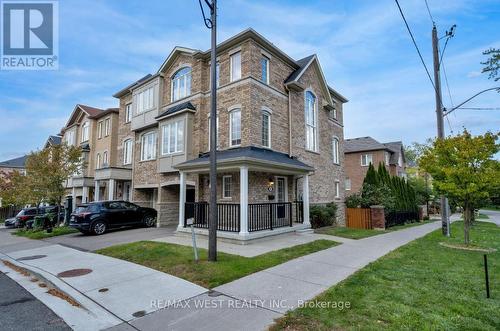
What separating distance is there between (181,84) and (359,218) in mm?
14194

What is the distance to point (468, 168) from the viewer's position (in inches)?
392

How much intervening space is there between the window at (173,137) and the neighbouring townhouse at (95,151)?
5513 millimetres

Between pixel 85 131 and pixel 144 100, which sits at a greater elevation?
pixel 144 100

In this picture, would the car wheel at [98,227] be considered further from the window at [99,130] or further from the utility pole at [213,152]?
the window at [99,130]

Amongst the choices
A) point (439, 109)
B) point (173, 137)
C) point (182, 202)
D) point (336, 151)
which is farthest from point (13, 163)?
point (439, 109)

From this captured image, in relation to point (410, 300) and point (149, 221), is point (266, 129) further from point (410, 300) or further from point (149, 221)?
point (410, 300)

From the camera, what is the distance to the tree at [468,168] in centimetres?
971

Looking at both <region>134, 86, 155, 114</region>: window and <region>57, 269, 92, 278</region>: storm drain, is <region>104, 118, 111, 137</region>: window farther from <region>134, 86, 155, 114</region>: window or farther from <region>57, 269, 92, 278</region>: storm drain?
<region>57, 269, 92, 278</region>: storm drain

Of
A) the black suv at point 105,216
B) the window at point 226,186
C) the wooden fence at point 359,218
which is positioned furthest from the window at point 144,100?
the wooden fence at point 359,218

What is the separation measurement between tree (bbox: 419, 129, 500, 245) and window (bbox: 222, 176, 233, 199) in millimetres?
8808

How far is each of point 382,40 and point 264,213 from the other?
895 cm

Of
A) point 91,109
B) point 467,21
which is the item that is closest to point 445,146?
point 467,21

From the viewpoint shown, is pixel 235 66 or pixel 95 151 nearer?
pixel 235 66

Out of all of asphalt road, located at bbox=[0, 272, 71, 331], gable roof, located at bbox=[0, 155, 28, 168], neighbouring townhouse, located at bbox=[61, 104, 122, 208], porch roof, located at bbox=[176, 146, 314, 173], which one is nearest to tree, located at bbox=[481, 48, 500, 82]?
porch roof, located at bbox=[176, 146, 314, 173]
